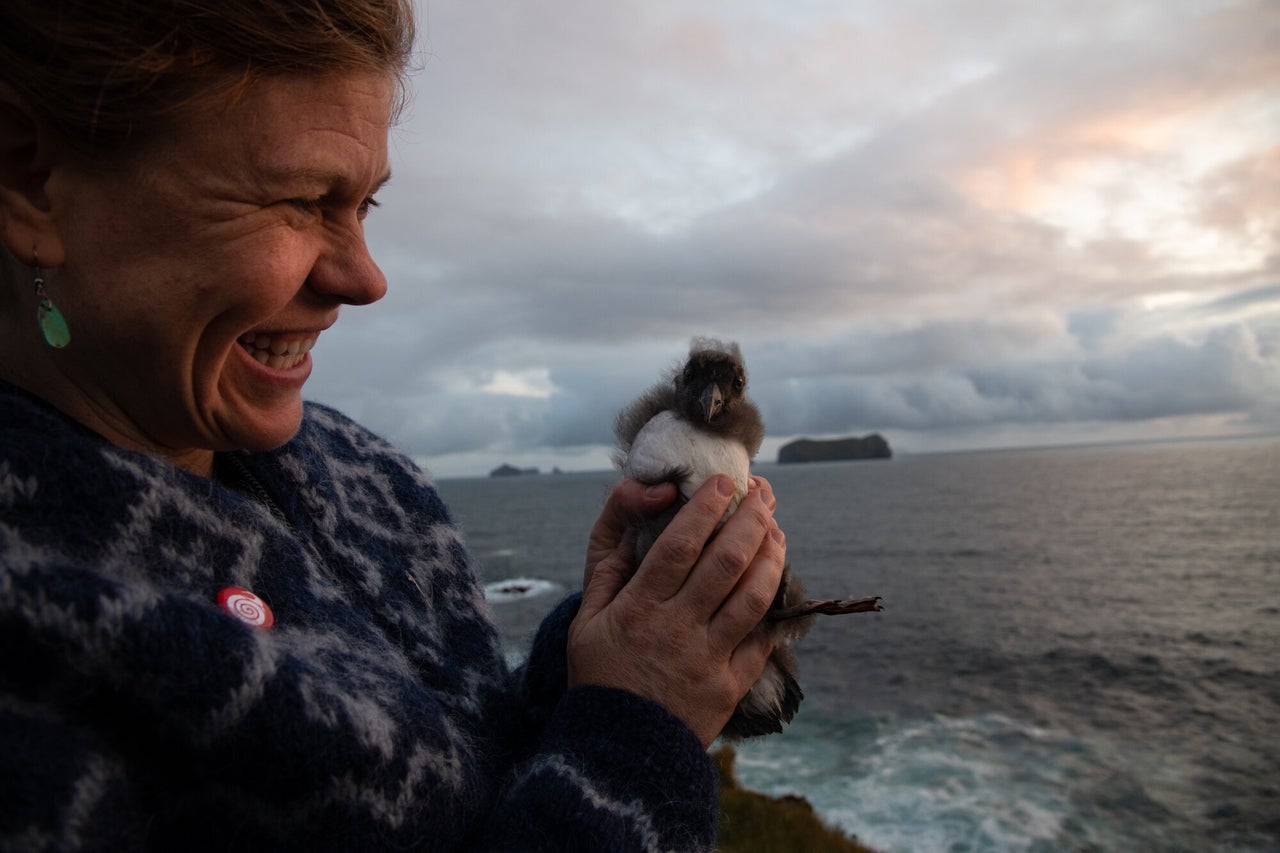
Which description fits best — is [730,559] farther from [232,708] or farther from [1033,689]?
[1033,689]

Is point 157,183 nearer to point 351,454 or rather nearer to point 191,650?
point 191,650

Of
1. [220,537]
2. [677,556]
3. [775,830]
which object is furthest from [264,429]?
[775,830]

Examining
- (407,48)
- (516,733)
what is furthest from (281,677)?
(407,48)

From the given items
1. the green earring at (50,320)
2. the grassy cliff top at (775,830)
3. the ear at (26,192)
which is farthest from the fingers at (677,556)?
the grassy cliff top at (775,830)

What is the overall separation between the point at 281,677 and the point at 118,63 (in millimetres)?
1525

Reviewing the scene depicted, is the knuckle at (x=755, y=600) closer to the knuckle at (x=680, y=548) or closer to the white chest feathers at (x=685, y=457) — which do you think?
the knuckle at (x=680, y=548)

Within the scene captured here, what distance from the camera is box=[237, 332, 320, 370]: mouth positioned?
2383mm

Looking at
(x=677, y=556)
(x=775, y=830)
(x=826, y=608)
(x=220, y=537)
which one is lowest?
(x=775, y=830)

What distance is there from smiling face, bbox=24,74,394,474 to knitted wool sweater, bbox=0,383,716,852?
0.21 metres

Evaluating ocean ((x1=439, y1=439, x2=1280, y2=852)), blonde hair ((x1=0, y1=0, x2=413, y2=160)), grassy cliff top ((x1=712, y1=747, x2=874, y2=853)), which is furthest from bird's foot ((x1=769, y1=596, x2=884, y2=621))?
grassy cliff top ((x1=712, y1=747, x2=874, y2=853))

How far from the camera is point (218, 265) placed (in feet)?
6.90

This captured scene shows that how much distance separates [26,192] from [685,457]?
7.62 feet

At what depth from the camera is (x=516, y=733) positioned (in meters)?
3.27

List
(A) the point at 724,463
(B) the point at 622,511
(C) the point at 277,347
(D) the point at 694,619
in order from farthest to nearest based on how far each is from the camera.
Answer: (B) the point at 622,511
(A) the point at 724,463
(D) the point at 694,619
(C) the point at 277,347
